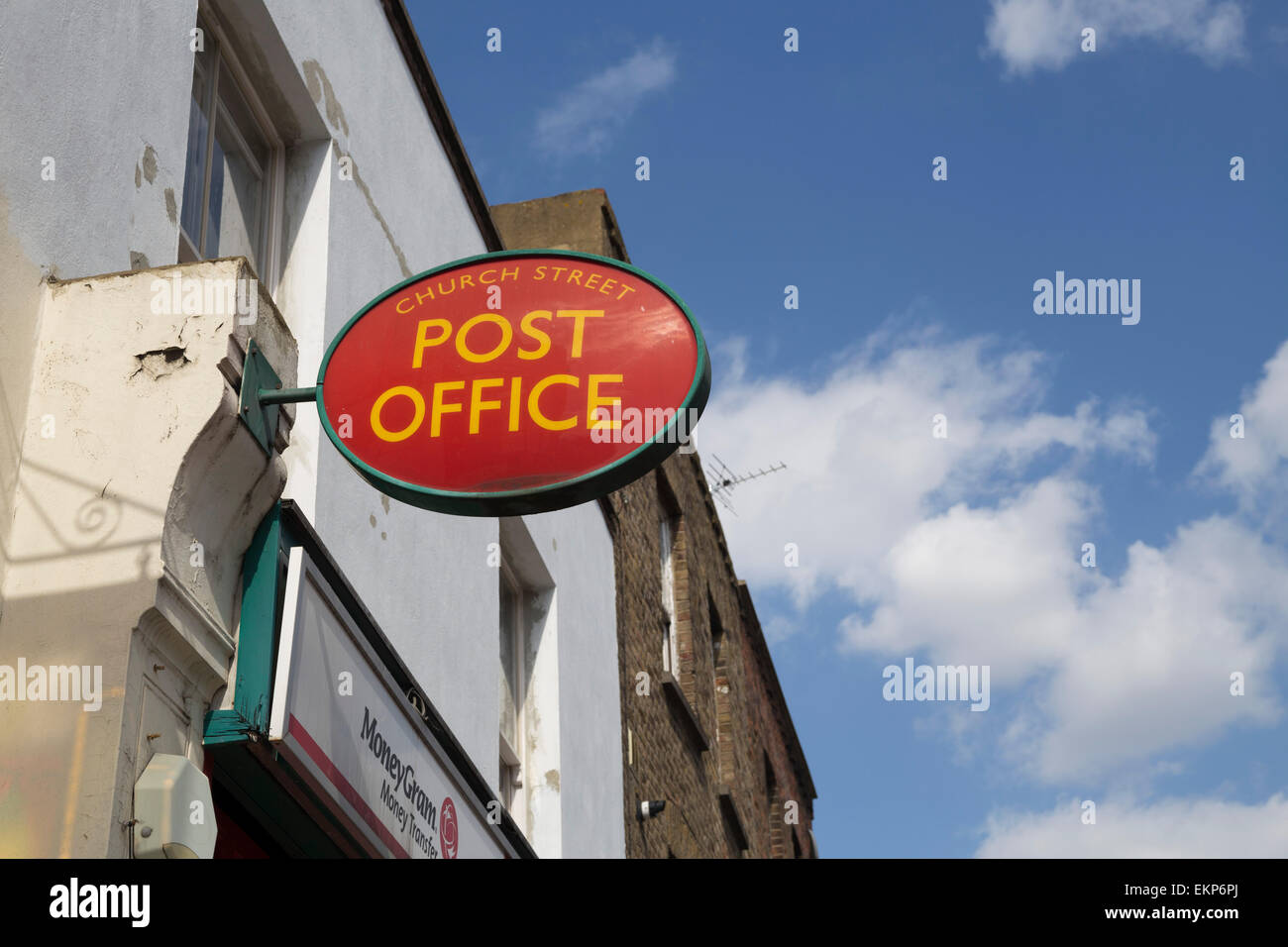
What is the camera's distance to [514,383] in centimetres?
446

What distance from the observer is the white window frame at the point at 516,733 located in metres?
8.91

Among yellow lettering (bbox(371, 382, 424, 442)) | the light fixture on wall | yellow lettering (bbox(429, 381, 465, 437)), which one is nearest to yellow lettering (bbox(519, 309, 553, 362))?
yellow lettering (bbox(429, 381, 465, 437))

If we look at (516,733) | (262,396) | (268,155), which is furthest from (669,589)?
(262,396)

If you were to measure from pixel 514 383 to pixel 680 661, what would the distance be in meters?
10.1

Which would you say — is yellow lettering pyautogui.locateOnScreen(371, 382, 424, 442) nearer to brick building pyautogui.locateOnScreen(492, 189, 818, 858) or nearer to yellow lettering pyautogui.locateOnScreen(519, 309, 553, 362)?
yellow lettering pyautogui.locateOnScreen(519, 309, 553, 362)

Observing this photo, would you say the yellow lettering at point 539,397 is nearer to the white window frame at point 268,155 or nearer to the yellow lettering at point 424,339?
the yellow lettering at point 424,339

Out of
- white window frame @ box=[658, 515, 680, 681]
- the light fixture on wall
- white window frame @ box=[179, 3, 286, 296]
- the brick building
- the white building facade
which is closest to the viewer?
the white building facade

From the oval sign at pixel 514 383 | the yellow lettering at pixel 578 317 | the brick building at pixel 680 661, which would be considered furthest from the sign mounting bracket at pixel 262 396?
the brick building at pixel 680 661

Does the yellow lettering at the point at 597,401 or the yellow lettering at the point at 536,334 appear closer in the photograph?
the yellow lettering at the point at 597,401

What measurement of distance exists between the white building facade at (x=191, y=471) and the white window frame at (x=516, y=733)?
1.94m

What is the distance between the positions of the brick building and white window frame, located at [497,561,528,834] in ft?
5.92

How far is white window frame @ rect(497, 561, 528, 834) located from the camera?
351 inches
